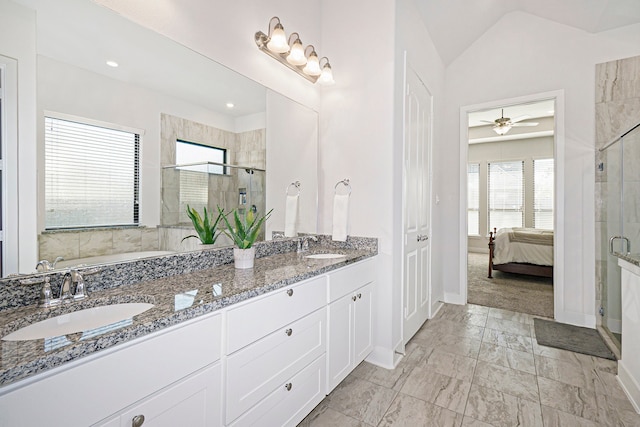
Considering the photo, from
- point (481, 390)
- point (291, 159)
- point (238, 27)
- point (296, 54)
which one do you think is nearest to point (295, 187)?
point (291, 159)

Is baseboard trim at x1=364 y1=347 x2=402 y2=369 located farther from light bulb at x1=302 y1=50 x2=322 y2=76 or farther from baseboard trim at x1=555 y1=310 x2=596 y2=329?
light bulb at x1=302 y1=50 x2=322 y2=76

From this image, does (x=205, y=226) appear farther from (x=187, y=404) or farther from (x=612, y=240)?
(x=612, y=240)

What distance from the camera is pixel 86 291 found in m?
1.13

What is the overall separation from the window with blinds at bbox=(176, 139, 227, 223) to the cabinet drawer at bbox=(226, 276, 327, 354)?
2.20 feet

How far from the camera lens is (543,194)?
6617 mm

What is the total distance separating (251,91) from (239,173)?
21.7 inches

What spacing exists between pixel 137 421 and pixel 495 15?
438cm

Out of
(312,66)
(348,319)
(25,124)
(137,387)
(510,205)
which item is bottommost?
(348,319)

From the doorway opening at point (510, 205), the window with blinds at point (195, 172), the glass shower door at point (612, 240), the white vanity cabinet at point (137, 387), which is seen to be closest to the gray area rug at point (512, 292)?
the doorway opening at point (510, 205)

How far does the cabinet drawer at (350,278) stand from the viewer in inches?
67.5

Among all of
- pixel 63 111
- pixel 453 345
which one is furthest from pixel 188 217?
pixel 453 345

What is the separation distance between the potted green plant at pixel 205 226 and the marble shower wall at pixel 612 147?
321cm

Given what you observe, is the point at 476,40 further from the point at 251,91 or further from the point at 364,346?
the point at 364,346

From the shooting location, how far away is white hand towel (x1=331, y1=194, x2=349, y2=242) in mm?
2291
